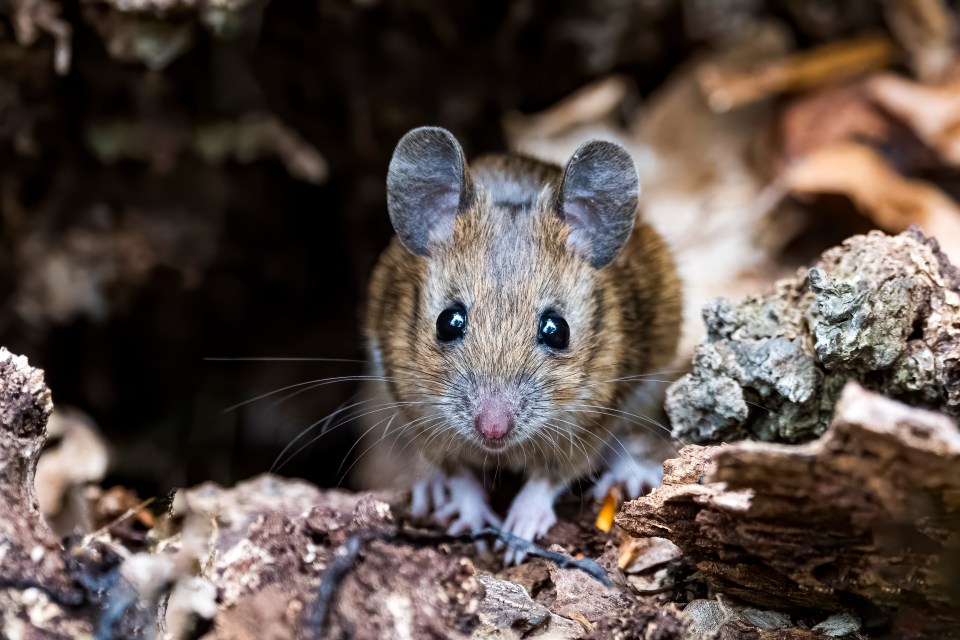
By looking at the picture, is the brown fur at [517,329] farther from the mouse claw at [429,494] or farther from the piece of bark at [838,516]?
the piece of bark at [838,516]

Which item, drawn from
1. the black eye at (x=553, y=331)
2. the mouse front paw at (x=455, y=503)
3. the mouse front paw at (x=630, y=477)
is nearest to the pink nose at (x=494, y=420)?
the black eye at (x=553, y=331)

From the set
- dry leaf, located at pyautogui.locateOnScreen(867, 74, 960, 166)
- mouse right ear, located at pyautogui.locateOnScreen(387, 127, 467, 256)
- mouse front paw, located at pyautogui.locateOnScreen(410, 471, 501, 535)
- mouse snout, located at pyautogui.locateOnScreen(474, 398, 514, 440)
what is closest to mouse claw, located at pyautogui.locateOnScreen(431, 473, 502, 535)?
mouse front paw, located at pyautogui.locateOnScreen(410, 471, 501, 535)

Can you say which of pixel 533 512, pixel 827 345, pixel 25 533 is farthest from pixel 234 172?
pixel 827 345

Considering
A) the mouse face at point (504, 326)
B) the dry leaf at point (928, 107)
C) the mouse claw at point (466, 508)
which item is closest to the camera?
the mouse face at point (504, 326)

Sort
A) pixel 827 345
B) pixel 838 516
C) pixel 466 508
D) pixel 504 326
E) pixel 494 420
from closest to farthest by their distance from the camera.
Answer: pixel 838 516
pixel 827 345
pixel 494 420
pixel 504 326
pixel 466 508

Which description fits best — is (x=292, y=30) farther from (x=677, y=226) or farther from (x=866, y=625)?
(x=866, y=625)

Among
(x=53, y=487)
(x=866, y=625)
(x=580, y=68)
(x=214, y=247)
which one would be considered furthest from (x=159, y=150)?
(x=866, y=625)

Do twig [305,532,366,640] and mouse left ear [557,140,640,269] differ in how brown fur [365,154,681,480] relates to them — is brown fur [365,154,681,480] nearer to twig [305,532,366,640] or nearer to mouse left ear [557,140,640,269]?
mouse left ear [557,140,640,269]

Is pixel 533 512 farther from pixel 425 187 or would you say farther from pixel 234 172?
pixel 234 172
